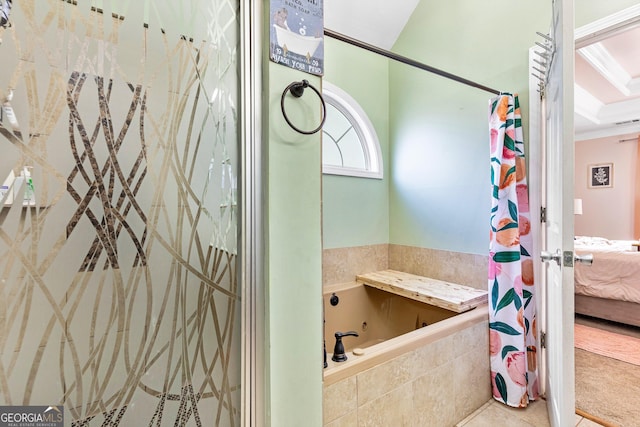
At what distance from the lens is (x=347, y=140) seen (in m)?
2.70

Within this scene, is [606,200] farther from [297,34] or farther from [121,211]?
[121,211]

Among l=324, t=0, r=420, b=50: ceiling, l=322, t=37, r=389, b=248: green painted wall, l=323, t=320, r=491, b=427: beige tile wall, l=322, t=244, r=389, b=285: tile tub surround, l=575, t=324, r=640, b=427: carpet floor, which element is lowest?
l=575, t=324, r=640, b=427: carpet floor

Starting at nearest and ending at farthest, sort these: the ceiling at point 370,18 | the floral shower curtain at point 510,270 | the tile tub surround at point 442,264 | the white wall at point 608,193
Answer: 1. the floral shower curtain at point 510,270
2. the tile tub surround at point 442,264
3. the ceiling at point 370,18
4. the white wall at point 608,193

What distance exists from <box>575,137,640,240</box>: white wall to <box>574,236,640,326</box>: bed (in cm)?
349

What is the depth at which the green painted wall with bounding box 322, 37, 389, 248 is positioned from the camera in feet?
8.11

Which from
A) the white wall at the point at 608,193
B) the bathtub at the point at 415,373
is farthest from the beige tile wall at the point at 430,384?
the white wall at the point at 608,193

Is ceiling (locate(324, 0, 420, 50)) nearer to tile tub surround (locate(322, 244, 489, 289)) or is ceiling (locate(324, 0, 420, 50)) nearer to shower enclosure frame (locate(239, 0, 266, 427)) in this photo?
shower enclosure frame (locate(239, 0, 266, 427))

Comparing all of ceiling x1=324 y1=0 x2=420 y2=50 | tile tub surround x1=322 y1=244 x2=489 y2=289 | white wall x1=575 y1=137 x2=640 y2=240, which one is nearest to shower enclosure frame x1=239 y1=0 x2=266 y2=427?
tile tub surround x1=322 y1=244 x2=489 y2=289

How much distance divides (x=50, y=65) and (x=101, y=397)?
2.63 feet

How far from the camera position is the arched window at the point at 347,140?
251 cm

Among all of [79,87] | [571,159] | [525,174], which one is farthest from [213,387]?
[525,174]

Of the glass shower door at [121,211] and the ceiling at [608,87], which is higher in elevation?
the ceiling at [608,87]

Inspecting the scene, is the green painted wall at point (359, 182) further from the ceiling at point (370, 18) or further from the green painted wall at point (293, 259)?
the green painted wall at point (293, 259)

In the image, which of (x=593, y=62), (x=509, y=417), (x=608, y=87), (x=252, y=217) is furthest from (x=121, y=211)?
(x=608, y=87)
